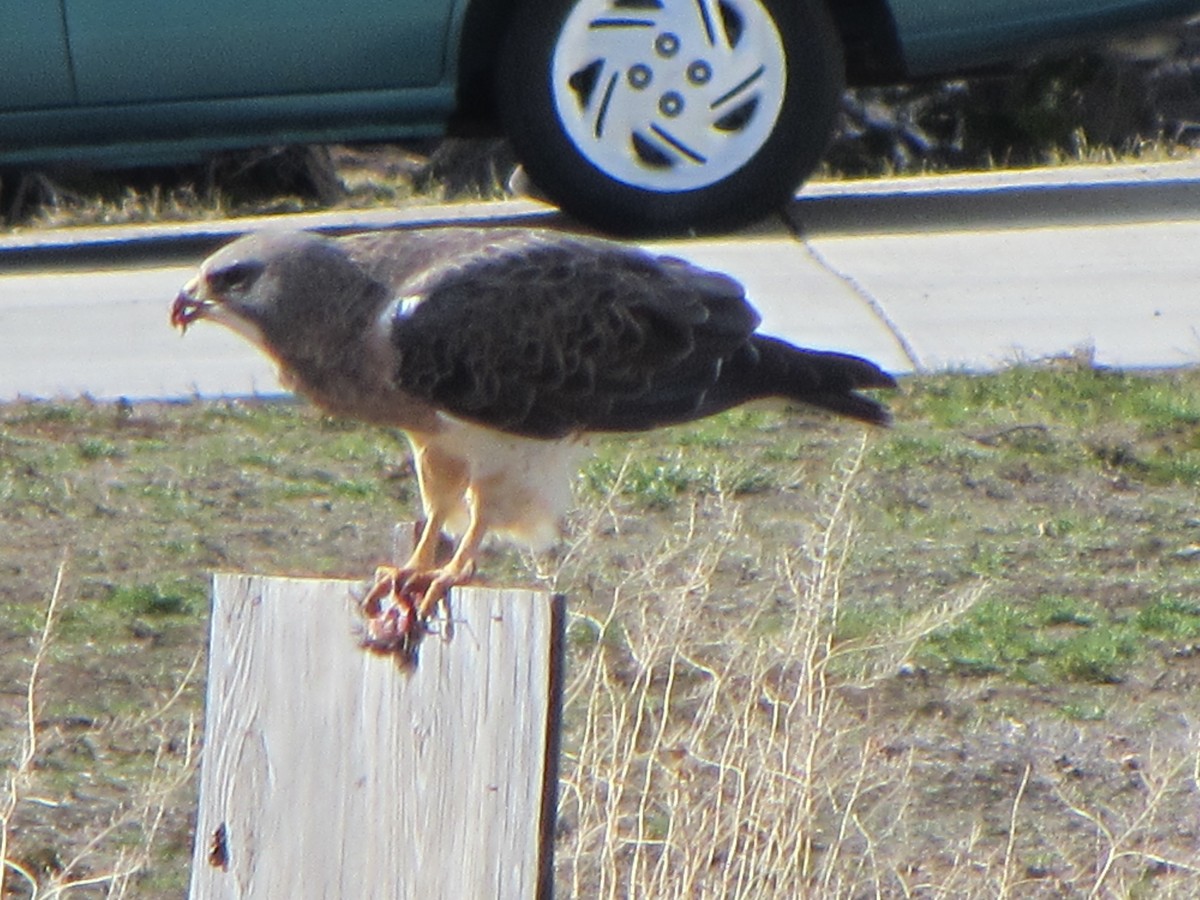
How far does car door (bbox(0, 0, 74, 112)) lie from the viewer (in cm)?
701

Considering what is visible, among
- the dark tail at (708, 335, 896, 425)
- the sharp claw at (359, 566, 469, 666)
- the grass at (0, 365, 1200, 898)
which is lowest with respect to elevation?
the grass at (0, 365, 1200, 898)

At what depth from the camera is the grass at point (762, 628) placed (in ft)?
12.5

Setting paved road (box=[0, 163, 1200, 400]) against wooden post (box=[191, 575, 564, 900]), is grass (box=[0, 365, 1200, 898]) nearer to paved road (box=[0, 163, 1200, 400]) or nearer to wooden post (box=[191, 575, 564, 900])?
paved road (box=[0, 163, 1200, 400])

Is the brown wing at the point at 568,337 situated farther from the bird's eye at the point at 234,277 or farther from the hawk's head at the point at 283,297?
the bird's eye at the point at 234,277

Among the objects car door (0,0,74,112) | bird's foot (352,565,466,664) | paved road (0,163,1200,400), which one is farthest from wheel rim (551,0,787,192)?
bird's foot (352,565,466,664)

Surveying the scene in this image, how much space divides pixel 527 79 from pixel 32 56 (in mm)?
1589

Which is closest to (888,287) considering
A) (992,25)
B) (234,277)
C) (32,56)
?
(992,25)

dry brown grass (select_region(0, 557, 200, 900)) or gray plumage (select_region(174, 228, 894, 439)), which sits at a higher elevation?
gray plumage (select_region(174, 228, 894, 439))

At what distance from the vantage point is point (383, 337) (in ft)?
11.3

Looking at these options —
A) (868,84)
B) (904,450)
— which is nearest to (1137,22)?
(868,84)

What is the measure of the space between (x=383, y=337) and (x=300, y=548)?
1925 mm

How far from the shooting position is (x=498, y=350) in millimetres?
3572

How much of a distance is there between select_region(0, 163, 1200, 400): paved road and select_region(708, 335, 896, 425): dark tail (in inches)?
92.0

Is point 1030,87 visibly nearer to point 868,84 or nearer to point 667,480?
point 868,84
